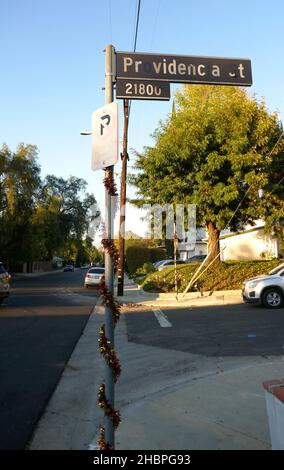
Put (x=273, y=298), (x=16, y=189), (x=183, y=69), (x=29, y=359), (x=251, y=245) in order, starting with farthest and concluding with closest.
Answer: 1. (x=16, y=189)
2. (x=251, y=245)
3. (x=273, y=298)
4. (x=29, y=359)
5. (x=183, y=69)

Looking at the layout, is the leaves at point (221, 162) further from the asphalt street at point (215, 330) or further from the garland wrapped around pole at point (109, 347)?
the garland wrapped around pole at point (109, 347)

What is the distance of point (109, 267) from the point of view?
3.81m

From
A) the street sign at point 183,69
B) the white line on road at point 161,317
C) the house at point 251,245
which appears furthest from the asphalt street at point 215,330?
the house at point 251,245

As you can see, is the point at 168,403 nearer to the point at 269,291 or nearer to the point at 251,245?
the point at 269,291

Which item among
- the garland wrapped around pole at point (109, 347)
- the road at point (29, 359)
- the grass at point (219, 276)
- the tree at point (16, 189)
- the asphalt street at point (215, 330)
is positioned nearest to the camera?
the garland wrapped around pole at point (109, 347)

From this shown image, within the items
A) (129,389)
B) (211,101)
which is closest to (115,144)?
(129,389)

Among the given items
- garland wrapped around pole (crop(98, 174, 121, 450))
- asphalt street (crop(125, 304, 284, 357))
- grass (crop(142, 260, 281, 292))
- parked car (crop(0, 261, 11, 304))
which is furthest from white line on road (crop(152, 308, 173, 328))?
garland wrapped around pole (crop(98, 174, 121, 450))

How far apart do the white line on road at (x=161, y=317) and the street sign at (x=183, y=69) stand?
7820mm

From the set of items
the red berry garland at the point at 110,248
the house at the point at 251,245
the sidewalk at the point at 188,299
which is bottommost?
the sidewalk at the point at 188,299

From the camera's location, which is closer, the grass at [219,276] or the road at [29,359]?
the road at [29,359]

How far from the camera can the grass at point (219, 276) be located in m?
20.4

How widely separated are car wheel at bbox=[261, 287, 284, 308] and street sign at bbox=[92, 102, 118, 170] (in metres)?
12.1

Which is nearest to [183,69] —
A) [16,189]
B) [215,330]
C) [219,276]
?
[215,330]

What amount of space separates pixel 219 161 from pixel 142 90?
1434 centimetres
